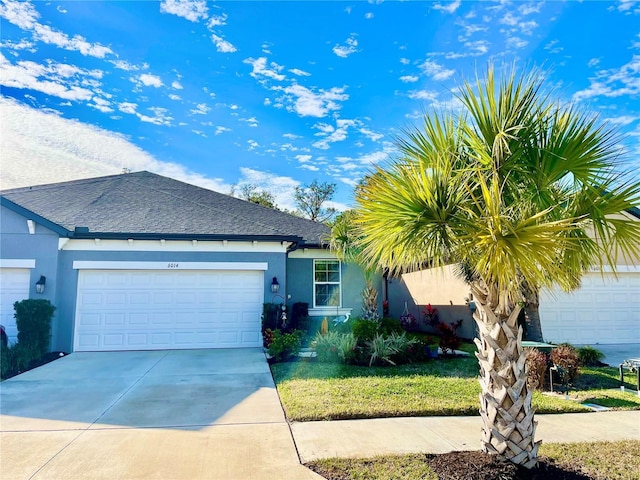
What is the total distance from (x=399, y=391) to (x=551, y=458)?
289 centimetres

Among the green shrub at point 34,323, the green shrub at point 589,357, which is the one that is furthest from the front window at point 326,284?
the green shrub at point 34,323

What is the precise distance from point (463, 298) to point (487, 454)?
10.2 metres

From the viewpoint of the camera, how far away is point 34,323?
9836 mm

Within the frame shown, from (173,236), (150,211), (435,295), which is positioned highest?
(150,211)

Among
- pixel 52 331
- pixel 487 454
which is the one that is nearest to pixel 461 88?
pixel 487 454

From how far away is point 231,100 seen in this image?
11.3 meters

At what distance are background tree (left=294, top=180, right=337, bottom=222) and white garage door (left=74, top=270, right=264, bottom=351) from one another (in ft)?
69.8

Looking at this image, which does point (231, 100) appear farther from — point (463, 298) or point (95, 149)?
point (463, 298)

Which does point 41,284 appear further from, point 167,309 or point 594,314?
point 594,314

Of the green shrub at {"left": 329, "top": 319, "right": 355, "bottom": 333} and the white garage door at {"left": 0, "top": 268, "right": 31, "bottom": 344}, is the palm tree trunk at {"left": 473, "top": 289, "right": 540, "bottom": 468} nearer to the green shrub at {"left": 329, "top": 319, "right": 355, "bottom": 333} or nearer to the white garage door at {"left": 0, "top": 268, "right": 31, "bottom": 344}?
the green shrub at {"left": 329, "top": 319, "right": 355, "bottom": 333}

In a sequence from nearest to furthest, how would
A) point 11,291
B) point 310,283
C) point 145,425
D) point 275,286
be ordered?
point 145,425 < point 11,291 < point 275,286 < point 310,283

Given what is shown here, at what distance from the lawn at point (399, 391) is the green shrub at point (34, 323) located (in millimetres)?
6161

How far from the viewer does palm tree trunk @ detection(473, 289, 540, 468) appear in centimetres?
351

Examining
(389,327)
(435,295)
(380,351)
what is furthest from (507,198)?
(435,295)
